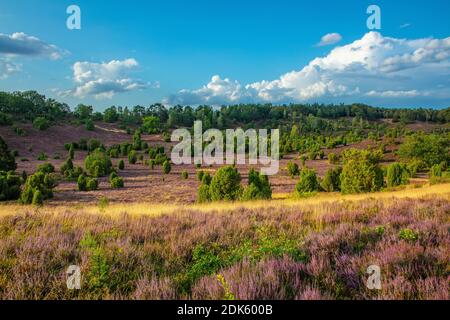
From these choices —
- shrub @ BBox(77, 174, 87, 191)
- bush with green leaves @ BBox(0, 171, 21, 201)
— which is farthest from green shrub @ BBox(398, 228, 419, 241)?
shrub @ BBox(77, 174, 87, 191)

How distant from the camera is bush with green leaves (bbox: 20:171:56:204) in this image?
25.4 m

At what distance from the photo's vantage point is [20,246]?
18.4 ft

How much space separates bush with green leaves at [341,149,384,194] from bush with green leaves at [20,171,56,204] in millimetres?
23876

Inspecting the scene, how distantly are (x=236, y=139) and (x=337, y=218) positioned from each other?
78495mm

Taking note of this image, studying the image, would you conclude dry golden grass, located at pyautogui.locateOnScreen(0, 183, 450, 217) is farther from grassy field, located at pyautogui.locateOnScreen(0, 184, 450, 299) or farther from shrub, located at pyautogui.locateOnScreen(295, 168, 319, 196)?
shrub, located at pyautogui.locateOnScreen(295, 168, 319, 196)

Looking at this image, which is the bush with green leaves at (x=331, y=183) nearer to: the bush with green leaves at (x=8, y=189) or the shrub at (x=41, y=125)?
the bush with green leaves at (x=8, y=189)

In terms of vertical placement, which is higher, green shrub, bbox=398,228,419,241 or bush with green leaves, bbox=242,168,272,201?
green shrub, bbox=398,228,419,241

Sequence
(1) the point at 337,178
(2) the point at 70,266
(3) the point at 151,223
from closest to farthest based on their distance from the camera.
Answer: (2) the point at 70,266
(3) the point at 151,223
(1) the point at 337,178

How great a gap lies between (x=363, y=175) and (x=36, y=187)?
25746 millimetres

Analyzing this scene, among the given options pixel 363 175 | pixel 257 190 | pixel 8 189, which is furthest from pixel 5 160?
pixel 363 175

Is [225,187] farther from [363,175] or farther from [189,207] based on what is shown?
[363,175]
